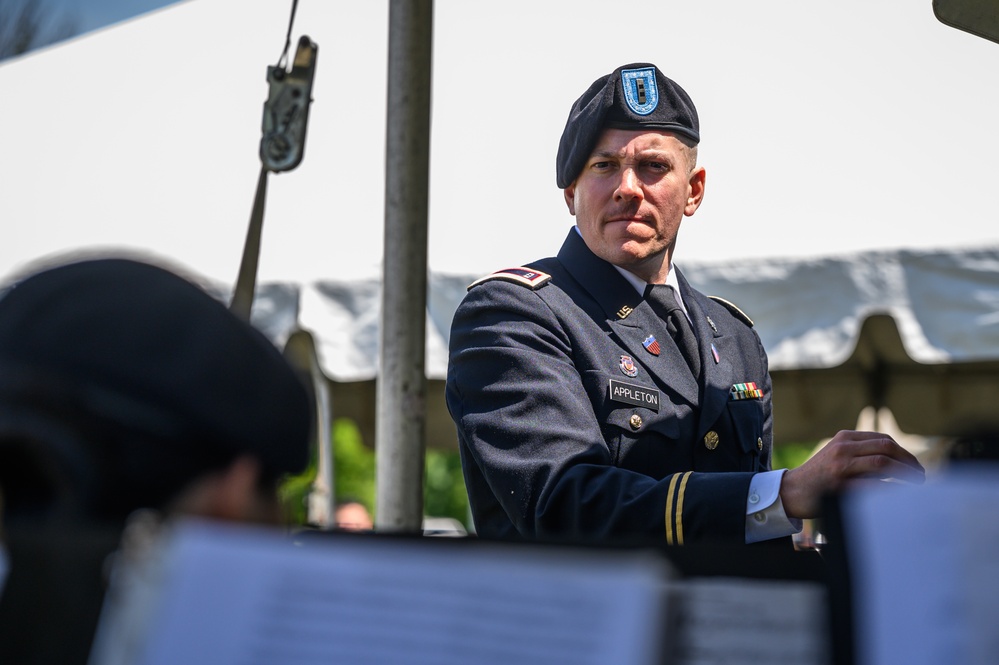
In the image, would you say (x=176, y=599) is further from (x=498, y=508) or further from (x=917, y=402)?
(x=917, y=402)

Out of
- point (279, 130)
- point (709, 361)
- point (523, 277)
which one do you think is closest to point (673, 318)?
point (709, 361)

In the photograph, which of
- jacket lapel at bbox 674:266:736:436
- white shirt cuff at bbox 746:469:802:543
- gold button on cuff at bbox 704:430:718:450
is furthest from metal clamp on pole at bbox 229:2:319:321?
white shirt cuff at bbox 746:469:802:543

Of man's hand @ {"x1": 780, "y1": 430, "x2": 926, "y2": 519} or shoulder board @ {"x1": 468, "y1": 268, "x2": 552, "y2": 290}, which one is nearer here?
man's hand @ {"x1": 780, "y1": 430, "x2": 926, "y2": 519}

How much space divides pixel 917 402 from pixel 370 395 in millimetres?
1964

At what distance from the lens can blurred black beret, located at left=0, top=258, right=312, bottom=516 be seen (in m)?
0.82

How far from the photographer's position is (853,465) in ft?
4.54

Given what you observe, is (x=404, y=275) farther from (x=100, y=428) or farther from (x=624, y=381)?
(x=100, y=428)

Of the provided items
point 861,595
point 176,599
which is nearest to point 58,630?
point 176,599

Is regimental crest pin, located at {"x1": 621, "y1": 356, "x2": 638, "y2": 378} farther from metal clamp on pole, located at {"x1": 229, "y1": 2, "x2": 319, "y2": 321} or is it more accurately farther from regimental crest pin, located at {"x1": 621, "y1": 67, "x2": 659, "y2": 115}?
metal clamp on pole, located at {"x1": 229, "y1": 2, "x2": 319, "y2": 321}

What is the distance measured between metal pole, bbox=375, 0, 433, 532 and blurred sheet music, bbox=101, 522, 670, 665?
1599 mm

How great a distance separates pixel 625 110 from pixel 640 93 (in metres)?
0.05

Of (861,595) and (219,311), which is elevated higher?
(219,311)

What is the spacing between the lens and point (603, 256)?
6.85 ft

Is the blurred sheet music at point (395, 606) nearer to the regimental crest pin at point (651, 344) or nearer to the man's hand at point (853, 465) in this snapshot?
the man's hand at point (853, 465)
